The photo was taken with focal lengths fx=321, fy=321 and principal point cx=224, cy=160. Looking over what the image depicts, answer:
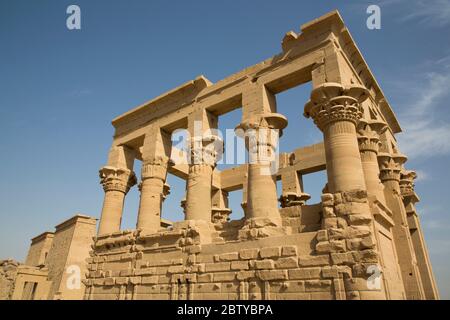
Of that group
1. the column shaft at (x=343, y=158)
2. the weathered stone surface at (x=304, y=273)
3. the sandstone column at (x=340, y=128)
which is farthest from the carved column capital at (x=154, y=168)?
the weathered stone surface at (x=304, y=273)

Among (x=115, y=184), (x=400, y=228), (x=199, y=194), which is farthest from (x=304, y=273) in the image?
(x=115, y=184)

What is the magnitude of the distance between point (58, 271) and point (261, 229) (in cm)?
1813

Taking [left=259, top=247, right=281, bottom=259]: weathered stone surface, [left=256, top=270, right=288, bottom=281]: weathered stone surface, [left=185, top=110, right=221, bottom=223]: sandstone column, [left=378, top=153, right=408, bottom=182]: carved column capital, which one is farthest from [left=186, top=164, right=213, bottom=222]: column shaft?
[left=378, top=153, right=408, bottom=182]: carved column capital

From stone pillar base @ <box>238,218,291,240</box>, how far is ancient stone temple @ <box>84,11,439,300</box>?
30mm

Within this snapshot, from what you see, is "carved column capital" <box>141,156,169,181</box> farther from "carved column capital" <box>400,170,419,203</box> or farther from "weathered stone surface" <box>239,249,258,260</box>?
"carved column capital" <box>400,170,419,203</box>

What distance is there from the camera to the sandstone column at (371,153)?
1083 centimetres

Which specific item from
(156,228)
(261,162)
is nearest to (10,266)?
(156,228)

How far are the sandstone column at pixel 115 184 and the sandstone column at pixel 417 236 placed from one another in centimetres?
1263

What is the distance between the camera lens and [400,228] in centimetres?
1162

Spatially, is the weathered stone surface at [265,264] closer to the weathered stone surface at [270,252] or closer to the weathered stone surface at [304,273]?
the weathered stone surface at [270,252]

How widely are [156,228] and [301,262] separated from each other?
21.2 feet

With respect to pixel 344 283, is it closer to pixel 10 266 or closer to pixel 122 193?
pixel 122 193

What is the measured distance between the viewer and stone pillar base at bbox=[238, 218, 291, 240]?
896 cm
